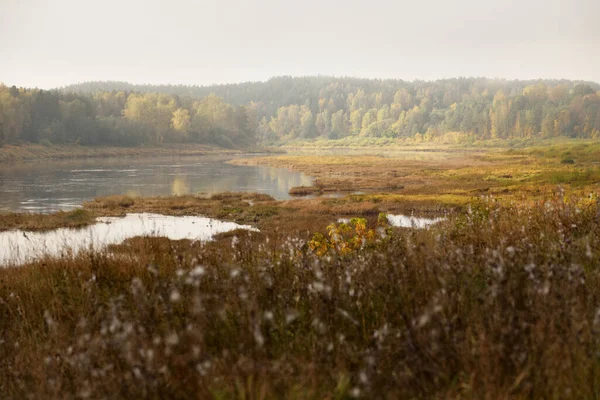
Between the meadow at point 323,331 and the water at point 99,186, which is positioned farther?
the water at point 99,186

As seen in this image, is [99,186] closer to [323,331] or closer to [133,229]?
[133,229]

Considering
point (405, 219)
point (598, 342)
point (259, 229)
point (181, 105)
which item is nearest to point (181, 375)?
point (598, 342)

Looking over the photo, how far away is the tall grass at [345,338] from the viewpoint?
323cm

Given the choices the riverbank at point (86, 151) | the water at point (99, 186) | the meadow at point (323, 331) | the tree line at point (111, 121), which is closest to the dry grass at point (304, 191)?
the water at point (99, 186)

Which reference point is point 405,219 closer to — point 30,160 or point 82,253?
point 82,253

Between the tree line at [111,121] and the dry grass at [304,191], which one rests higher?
the tree line at [111,121]

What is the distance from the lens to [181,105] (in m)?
176

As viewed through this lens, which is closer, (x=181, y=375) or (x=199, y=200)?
(x=181, y=375)

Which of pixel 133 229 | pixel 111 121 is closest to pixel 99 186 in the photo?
pixel 133 229

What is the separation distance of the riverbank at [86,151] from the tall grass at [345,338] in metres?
93.2

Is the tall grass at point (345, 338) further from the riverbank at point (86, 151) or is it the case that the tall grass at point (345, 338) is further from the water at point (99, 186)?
the riverbank at point (86, 151)

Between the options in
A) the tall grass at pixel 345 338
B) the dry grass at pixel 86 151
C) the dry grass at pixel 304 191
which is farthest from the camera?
the dry grass at pixel 86 151

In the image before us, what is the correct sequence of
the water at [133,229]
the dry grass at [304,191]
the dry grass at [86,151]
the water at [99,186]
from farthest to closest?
the dry grass at [86,151], the dry grass at [304,191], the water at [99,186], the water at [133,229]

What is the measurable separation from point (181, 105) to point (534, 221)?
175779 millimetres
